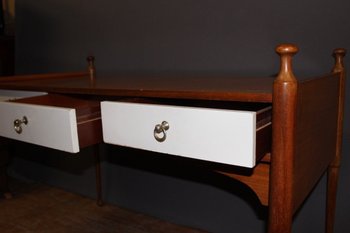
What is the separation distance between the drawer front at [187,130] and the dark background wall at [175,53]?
0.60 metres

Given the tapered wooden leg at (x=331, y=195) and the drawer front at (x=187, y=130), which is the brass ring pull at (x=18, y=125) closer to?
the drawer front at (x=187, y=130)

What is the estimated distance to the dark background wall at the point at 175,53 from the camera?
1.18 meters

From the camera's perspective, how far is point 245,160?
2.24 feet

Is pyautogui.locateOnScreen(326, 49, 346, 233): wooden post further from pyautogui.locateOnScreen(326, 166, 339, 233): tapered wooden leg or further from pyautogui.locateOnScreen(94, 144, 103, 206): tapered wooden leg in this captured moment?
pyautogui.locateOnScreen(94, 144, 103, 206): tapered wooden leg

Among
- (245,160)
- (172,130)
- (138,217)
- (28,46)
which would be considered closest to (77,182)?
(138,217)

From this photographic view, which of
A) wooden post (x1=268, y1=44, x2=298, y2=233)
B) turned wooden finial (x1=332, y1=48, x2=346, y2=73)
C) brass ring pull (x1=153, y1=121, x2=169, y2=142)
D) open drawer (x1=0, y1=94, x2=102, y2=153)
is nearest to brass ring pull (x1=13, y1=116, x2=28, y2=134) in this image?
open drawer (x1=0, y1=94, x2=102, y2=153)

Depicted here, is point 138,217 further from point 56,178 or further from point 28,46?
point 28,46

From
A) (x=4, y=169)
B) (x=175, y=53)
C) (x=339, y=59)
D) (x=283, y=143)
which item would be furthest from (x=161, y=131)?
(x=4, y=169)

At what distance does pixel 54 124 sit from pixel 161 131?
0.29 meters

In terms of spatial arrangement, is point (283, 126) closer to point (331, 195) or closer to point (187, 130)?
point (187, 130)

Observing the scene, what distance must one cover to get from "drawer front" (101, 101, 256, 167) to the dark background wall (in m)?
0.60

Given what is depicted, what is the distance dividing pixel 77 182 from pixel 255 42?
1251 mm

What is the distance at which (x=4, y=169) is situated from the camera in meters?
1.89

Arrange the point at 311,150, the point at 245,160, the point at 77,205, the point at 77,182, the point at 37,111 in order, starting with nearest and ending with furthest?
the point at 245,160
the point at 311,150
the point at 37,111
the point at 77,205
the point at 77,182
